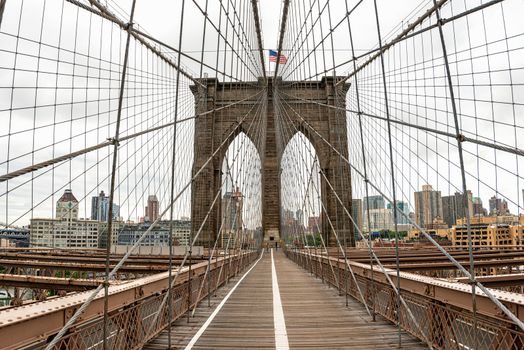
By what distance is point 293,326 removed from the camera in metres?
4.46

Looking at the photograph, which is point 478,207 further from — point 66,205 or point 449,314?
point 66,205

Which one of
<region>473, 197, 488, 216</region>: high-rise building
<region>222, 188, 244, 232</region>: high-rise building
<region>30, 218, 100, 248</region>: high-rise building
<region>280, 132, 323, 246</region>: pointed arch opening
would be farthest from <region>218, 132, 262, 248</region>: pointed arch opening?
<region>473, 197, 488, 216</region>: high-rise building

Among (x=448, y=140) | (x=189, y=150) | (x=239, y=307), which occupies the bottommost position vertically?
(x=239, y=307)

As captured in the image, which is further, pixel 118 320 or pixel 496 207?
pixel 496 207

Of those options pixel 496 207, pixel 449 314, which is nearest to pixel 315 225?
pixel 496 207

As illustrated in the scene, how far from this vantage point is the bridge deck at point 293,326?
12.1 feet

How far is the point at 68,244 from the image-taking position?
14.0 meters

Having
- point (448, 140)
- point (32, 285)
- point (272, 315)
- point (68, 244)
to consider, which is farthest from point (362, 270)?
point (68, 244)

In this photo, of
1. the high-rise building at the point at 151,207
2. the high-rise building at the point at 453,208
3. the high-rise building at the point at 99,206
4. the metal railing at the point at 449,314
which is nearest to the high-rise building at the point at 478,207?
the high-rise building at the point at 453,208

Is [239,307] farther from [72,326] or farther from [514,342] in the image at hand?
[514,342]

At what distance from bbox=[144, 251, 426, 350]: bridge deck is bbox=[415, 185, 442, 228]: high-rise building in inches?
285

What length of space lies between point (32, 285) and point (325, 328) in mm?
4945

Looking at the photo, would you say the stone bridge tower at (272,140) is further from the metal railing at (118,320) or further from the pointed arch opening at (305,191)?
the metal railing at (118,320)

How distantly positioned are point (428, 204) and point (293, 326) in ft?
33.4
